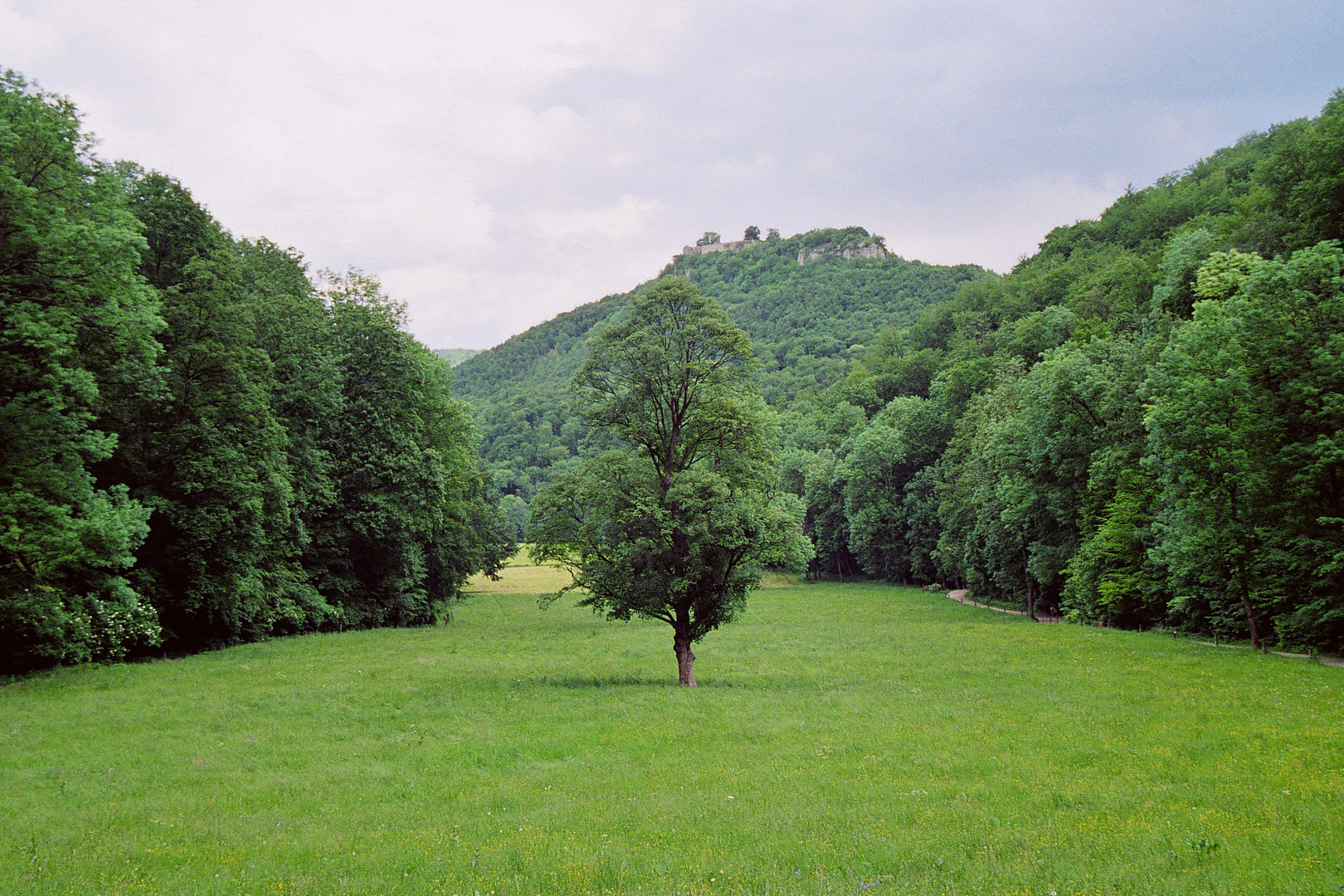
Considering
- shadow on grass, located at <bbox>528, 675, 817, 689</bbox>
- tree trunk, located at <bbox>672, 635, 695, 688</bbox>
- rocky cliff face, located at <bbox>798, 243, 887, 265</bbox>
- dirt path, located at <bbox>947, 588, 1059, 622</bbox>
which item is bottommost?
dirt path, located at <bbox>947, 588, 1059, 622</bbox>

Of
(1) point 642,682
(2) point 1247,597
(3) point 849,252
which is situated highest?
(3) point 849,252

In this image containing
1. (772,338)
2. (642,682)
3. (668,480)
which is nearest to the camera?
(668,480)

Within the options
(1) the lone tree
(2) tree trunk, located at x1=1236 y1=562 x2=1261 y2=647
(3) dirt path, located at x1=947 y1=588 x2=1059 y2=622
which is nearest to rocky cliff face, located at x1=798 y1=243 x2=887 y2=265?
(3) dirt path, located at x1=947 y1=588 x2=1059 y2=622

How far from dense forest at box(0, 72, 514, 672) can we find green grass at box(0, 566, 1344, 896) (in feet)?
13.3

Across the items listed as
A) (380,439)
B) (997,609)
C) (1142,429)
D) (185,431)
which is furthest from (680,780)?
(997,609)

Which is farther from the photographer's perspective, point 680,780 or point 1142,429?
point 1142,429

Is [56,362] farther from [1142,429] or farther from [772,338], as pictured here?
[772,338]

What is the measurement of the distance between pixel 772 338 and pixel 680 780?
15728cm

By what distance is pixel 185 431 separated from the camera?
94.5 feet

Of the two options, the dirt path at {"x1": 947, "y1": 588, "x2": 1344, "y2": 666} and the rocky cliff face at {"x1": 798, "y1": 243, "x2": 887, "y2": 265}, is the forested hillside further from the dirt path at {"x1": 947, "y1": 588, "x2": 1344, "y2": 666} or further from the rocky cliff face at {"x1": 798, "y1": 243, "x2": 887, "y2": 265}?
the dirt path at {"x1": 947, "y1": 588, "x2": 1344, "y2": 666}

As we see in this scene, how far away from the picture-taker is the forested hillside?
134125mm

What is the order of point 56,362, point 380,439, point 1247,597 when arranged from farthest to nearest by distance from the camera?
1. point 380,439
2. point 1247,597
3. point 56,362

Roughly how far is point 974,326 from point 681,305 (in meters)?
86.7

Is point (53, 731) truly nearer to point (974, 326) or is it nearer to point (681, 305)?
point (681, 305)
